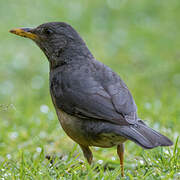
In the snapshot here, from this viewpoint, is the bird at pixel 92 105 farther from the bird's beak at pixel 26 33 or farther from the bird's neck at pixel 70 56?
the bird's beak at pixel 26 33

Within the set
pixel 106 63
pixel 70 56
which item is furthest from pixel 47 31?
pixel 106 63

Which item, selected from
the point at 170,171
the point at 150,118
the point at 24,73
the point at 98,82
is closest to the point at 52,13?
the point at 24,73

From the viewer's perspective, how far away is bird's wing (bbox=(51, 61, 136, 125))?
4.97 m

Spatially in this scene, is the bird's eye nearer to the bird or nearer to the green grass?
the bird

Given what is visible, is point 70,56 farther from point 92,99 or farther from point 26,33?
point 92,99

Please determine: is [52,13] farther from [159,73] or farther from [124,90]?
[124,90]

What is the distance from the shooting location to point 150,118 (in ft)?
25.1

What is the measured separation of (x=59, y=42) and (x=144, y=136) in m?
2.09

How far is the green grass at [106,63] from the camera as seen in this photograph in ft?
16.7

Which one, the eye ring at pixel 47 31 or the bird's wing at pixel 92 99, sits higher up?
the eye ring at pixel 47 31

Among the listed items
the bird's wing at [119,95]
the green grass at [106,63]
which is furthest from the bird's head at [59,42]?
the green grass at [106,63]

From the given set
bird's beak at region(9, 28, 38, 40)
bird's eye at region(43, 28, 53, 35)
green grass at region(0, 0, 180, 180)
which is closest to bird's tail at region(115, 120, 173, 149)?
green grass at region(0, 0, 180, 180)

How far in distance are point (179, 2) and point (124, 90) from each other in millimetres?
11121

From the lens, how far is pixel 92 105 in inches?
199
